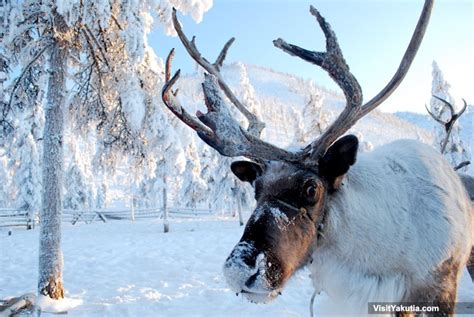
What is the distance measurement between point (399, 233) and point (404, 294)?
1.35ft

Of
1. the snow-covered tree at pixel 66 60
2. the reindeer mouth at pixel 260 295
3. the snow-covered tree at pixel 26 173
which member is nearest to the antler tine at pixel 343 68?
the reindeer mouth at pixel 260 295

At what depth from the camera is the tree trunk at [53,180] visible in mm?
6457

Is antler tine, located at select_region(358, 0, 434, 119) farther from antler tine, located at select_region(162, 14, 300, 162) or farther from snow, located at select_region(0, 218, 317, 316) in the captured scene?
snow, located at select_region(0, 218, 317, 316)

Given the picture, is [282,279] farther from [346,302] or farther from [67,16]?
[67,16]

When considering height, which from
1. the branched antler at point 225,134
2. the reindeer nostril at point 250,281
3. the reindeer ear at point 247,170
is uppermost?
the branched antler at point 225,134

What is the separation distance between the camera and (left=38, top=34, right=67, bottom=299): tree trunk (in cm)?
646

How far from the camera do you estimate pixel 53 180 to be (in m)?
6.62

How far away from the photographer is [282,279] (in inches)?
85.3

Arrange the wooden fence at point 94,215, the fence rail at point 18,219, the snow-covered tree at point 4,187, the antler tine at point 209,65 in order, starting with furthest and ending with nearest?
1. the snow-covered tree at point 4,187
2. the wooden fence at point 94,215
3. the fence rail at point 18,219
4. the antler tine at point 209,65

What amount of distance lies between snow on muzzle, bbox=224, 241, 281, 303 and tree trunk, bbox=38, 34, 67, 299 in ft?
18.0

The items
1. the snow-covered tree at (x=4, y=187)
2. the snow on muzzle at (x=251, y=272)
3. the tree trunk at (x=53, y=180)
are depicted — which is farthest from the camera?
the snow-covered tree at (x=4, y=187)

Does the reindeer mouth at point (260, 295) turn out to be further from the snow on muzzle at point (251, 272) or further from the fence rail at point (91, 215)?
the fence rail at point (91, 215)

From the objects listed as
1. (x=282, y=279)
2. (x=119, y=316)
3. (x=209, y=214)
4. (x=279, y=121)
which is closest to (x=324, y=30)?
(x=282, y=279)

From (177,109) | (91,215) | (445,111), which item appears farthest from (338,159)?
(91,215)
